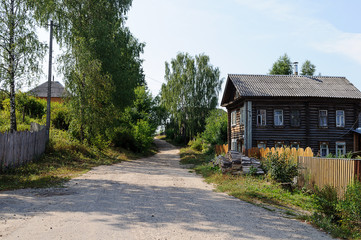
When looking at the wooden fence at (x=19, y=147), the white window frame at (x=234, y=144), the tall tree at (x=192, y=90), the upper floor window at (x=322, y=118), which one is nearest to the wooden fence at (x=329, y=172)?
the wooden fence at (x=19, y=147)

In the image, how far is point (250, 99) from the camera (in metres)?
22.9

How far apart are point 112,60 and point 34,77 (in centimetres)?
721

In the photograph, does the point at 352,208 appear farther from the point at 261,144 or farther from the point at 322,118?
the point at 322,118

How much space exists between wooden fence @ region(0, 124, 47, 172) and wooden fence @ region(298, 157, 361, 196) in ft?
40.1

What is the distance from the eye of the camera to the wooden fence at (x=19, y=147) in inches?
491

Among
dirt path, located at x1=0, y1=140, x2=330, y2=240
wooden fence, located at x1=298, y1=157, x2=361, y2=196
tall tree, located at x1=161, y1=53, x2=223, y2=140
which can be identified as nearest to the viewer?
dirt path, located at x1=0, y1=140, x2=330, y2=240

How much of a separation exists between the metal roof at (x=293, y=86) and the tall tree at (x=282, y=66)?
2634 centimetres

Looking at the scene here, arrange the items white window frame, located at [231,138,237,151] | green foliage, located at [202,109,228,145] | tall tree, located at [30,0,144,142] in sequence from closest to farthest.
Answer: tall tree, located at [30,0,144,142] < white window frame, located at [231,138,237,151] < green foliage, located at [202,109,228,145]

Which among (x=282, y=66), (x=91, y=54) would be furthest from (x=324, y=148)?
(x=282, y=66)

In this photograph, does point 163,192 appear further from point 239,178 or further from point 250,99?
point 250,99

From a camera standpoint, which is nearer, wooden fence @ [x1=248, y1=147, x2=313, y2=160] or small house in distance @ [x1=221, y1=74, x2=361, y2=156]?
wooden fence @ [x1=248, y1=147, x2=313, y2=160]

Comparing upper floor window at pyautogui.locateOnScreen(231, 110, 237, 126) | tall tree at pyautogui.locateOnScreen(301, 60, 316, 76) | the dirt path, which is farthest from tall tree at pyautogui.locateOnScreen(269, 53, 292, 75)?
the dirt path

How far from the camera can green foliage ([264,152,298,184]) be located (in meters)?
11.9

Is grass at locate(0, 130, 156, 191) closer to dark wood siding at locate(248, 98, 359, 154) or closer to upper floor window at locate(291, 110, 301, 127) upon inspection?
dark wood siding at locate(248, 98, 359, 154)
